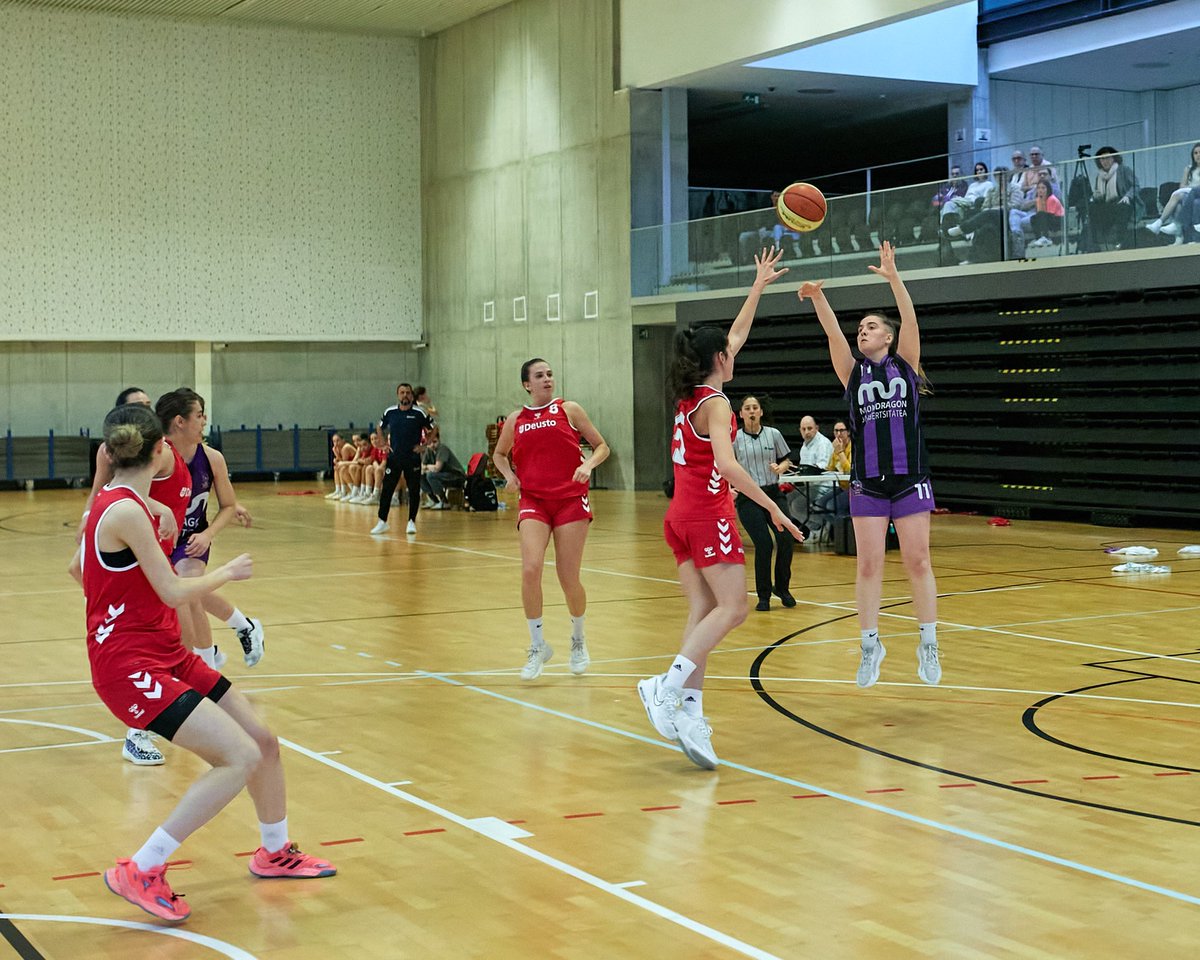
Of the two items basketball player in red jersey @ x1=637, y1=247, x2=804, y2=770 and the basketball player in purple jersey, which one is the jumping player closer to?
basketball player in red jersey @ x1=637, y1=247, x2=804, y2=770

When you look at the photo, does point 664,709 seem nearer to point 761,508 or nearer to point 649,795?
point 649,795

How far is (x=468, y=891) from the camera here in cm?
472

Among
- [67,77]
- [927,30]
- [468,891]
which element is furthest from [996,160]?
[67,77]

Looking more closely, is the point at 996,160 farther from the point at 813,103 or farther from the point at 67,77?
the point at 67,77

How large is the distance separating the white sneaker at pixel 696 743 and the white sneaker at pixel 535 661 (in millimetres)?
2218

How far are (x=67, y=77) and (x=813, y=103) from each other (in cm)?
1371

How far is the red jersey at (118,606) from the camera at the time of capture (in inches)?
179

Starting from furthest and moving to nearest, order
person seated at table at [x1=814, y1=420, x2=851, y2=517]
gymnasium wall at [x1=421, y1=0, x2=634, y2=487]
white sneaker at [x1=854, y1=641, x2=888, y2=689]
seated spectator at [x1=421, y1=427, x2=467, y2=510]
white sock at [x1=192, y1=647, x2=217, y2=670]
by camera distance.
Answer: gymnasium wall at [x1=421, y1=0, x2=634, y2=487] → seated spectator at [x1=421, y1=427, x2=467, y2=510] → person seated at table at [x1=814, y1=420, x2=851, y2=517] → white sock at [x1=192, y1=647, x2=217, y2=670] → white sneaker at [x1=854, y1=641, x2=888, y2=689]

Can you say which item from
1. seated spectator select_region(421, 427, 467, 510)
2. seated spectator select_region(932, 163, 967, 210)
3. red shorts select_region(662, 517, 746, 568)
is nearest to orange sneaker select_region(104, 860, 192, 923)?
red shorts select_region(662, 517, 746, 568)

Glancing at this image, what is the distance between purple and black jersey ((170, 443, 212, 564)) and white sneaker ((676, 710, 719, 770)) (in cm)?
271

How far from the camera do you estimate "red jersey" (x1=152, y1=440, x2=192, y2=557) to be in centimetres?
715

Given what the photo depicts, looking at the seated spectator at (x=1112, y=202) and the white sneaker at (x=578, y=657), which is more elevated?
the seated spectator at (x=1112, y=202)

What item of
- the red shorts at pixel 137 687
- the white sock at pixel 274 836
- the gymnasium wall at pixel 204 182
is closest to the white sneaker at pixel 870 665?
the white sock at pixel 274 836

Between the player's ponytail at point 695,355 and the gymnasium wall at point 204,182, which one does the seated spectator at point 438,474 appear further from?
the player's ponytail at point 695,355
